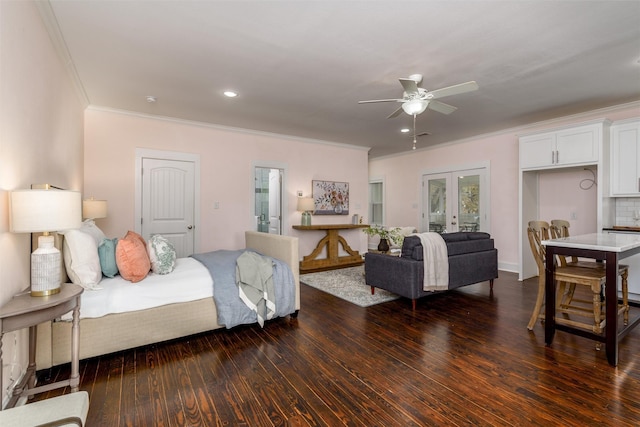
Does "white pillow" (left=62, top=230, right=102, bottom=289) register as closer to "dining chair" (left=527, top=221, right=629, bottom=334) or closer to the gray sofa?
the gray sofa

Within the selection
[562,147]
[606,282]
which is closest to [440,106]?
[606,282]

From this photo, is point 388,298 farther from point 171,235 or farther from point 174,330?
point 171,235

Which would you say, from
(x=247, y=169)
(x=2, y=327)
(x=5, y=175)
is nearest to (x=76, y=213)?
(x=5, y=175)

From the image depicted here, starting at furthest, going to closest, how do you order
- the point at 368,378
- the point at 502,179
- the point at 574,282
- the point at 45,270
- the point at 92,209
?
the point at 502,179
the point at 92,209
the point at 574,282
the point at 368,378
the point at 45,270

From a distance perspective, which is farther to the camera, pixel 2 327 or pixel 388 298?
pixel 388 298

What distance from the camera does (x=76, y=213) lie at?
180 centimetres

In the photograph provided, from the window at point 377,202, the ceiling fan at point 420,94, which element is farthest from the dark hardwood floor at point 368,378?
the window at point 377,202

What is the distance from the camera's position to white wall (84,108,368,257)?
14.5 feet

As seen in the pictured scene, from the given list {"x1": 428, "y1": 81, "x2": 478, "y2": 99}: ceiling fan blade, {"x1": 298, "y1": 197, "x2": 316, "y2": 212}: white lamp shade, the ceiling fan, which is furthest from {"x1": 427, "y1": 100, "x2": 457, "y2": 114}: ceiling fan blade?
{"x1": 298, "y1": 197, "x2": 316, "y2": 212}: white lamp shade

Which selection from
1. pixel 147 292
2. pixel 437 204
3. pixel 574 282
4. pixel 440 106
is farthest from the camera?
pixel 437 204

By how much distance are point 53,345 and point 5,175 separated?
1.28m

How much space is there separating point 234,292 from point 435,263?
2326 millimetres

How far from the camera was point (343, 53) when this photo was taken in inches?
113

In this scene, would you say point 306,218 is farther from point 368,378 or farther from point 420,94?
point 368,378
